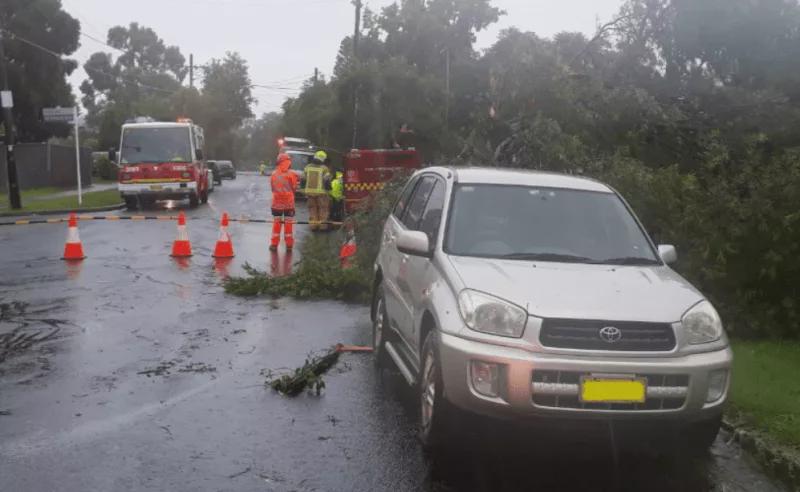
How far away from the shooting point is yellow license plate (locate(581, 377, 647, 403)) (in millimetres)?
4727

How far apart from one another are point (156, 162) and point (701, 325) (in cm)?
2389

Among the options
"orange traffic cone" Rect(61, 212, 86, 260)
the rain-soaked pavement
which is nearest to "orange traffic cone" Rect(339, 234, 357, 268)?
the rain-soaked pavement

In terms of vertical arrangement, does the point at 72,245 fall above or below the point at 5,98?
below

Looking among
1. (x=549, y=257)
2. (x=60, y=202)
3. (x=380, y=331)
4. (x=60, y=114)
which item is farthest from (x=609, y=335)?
(x=60, y=202)

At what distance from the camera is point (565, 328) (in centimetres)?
482

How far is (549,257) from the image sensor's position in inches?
226

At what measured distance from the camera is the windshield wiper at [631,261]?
229 inches

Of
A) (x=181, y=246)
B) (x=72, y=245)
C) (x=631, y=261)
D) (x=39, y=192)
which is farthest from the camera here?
(x=39, y=192)

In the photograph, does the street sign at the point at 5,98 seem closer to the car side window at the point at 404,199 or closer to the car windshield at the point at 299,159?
the car windshield at the point at 299,159

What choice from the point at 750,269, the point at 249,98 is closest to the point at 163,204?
the point at 750,269

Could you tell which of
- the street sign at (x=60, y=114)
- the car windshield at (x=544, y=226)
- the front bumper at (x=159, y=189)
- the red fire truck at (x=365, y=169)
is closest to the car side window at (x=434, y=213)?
the car windshield at (x=544, y=226)

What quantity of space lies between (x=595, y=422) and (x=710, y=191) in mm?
4395

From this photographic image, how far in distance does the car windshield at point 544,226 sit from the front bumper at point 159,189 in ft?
71.6

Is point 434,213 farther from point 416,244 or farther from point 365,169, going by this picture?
point 365,169
